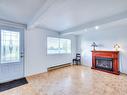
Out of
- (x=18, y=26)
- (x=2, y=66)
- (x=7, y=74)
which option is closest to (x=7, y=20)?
(x=18, y=26)

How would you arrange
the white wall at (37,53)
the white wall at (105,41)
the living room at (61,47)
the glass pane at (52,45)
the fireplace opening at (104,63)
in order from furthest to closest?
the glass pane at (52,45)
the fireplace opening at (104,63)
the white wall at (105,41)
the white wall at (37,53)
the living room at (61,47)

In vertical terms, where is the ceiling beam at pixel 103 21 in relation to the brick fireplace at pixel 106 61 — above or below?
above

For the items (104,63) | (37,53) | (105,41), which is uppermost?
(105,41)

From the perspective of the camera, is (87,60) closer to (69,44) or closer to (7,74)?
(69,44)

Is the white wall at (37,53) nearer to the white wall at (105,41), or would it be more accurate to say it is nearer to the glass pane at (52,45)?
the glass pane at (52,45)

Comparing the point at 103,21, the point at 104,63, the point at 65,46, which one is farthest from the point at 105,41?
the point at 65,46

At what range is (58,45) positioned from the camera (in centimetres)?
540

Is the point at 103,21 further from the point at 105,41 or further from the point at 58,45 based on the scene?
the point at 58,45

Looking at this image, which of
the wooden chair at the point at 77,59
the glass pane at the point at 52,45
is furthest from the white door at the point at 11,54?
the wooden chair at the point at 77,59

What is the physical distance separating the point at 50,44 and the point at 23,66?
185 cm

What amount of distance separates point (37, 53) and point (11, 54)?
3.76 feet

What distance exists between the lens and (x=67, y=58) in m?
5.89

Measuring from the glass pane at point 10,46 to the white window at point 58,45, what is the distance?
1.66 metres

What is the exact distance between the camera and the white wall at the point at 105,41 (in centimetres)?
420
